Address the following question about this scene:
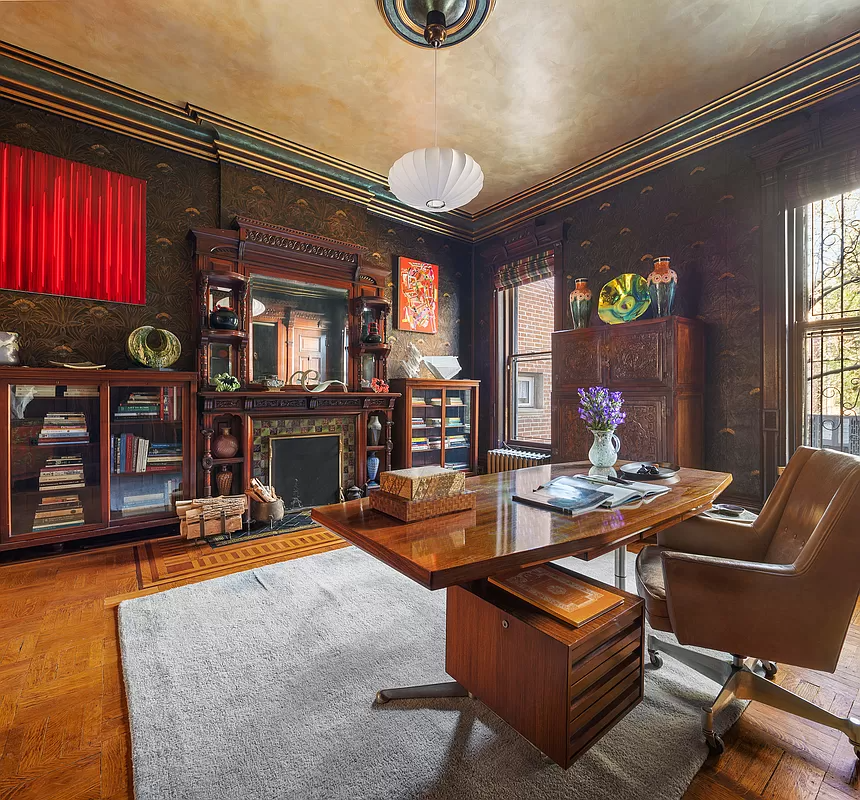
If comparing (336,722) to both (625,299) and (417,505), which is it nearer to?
(417,505)

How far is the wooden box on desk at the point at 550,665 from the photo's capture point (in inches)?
49.0

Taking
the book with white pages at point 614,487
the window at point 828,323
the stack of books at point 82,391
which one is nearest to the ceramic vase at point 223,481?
the stack of books at point 82,391

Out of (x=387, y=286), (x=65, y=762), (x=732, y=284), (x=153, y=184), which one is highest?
(x=153, y=184)

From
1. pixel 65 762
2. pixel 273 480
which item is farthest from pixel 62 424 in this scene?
pixel 65 762

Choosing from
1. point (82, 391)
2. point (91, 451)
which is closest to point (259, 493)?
point (91, 451)

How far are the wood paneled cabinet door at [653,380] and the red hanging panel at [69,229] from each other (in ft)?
13.0

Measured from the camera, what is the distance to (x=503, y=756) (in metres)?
1.40

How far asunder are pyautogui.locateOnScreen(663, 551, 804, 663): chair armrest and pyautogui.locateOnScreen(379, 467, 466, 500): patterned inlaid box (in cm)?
73

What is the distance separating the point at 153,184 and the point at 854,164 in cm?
519

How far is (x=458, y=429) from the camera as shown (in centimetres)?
535

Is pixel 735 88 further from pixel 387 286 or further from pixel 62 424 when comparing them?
pixel 62 424

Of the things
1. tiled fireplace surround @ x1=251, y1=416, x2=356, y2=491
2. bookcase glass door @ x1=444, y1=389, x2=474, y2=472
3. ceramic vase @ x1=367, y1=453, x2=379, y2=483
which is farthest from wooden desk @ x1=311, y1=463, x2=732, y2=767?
bookcase glass door @ x1=444, y1=389, x2=474, y2=472

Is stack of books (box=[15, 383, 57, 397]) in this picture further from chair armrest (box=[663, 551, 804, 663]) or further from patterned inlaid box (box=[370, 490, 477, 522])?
chair armrest (box=[663, 551, 804, 663])

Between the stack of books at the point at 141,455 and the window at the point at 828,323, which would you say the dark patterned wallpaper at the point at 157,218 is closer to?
the stack of books at the point at 141,455
